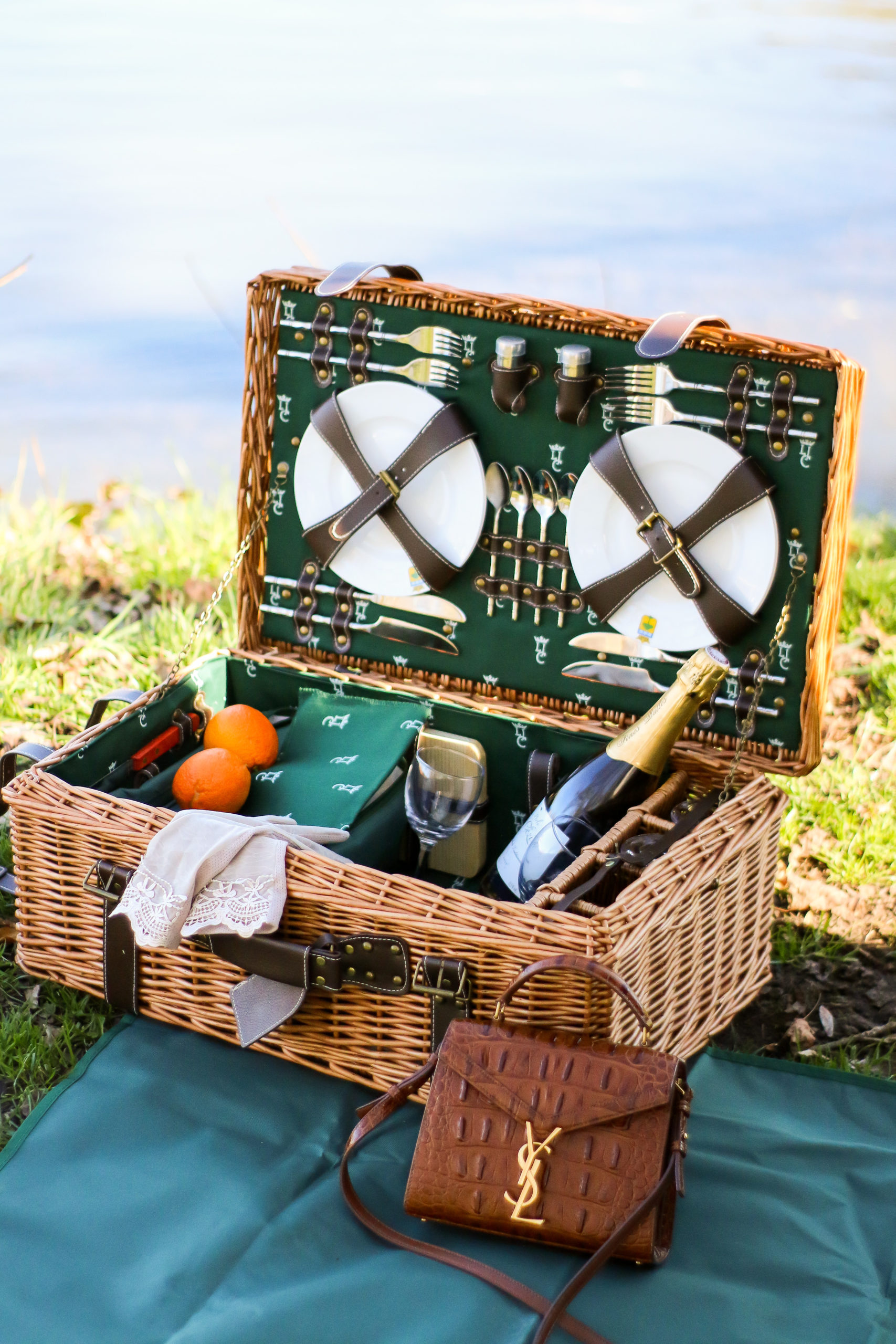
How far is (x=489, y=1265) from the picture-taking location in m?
1.42

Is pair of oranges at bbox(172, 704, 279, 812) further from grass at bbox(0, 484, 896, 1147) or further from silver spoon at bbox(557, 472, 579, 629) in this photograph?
silver spoon at bbox(557, 472, 579, 629)

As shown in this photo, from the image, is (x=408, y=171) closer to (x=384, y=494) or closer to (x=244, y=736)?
(x=384, y=494)

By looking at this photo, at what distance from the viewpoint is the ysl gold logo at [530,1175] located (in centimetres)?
137

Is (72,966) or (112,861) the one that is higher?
(112,861)

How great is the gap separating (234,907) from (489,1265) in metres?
0.53

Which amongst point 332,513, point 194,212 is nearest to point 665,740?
point 332,513

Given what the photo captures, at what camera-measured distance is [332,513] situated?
7.22 ft

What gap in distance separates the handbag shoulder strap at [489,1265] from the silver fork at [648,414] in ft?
3.29

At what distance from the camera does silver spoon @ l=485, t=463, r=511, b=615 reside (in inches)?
81.5

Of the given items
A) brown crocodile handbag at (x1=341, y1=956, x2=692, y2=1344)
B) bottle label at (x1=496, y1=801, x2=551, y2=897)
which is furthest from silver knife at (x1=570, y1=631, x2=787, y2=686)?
brown crocodile handbag at (x1=341, y1=956, x2=692, y2=1344)

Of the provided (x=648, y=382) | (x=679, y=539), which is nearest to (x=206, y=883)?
(x=679, y=539)

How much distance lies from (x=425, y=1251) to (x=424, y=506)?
118 centimetres

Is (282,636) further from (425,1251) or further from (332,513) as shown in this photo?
(425,1251)

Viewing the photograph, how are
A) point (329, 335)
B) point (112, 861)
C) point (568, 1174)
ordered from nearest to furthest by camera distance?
point (568, 1174) → point (112, 861) → point (329, 335)
